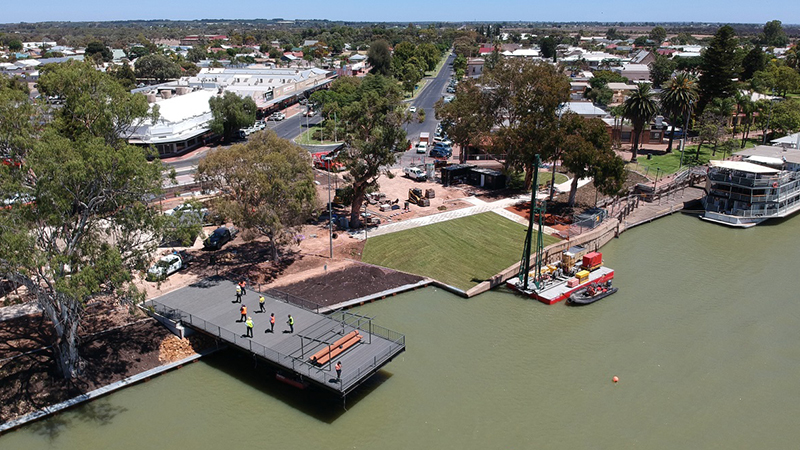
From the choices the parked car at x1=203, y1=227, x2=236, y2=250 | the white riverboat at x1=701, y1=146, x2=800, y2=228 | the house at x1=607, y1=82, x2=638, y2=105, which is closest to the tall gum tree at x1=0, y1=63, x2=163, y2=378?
the parked car at x1=203, y1=227, x2=236, y2=250

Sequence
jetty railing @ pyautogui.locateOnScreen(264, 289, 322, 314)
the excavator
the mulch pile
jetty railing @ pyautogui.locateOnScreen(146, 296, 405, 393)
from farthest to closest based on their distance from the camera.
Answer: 1. the excavator
2. the mulch pile
3. jetty railing @ pyautogui.locateOnScreen(264, 289, 322, 314)
4. jetty railing @ pyautogui.locateOnScreen(146, 296, 405, 393)

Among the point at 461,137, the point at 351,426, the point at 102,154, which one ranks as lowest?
the point at 351,426

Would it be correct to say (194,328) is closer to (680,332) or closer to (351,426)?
(351,426)

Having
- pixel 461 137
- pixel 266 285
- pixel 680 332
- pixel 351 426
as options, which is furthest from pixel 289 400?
pixel 461 137

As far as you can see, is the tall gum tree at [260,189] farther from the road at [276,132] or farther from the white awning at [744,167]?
the white awning at [744,167]

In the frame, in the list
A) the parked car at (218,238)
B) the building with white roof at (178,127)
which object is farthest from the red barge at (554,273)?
the building with white roof at (178,127)

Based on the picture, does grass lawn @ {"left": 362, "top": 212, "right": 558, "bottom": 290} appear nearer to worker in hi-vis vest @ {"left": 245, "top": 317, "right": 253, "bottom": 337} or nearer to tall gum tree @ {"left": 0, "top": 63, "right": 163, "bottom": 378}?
worker in hi-vis vest @ {"left": 245, "top": 317, "right": 253, "bottom": 337}
